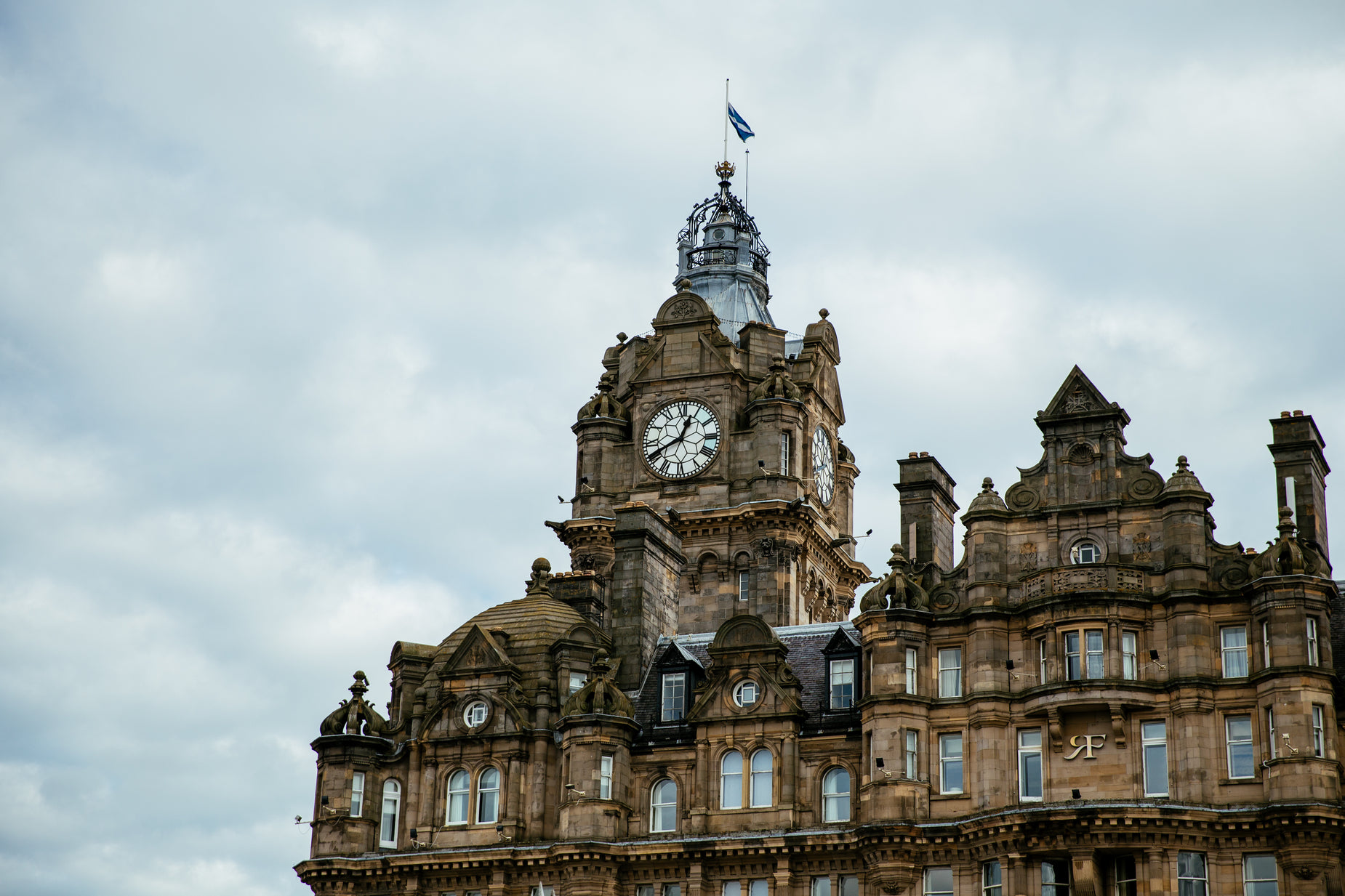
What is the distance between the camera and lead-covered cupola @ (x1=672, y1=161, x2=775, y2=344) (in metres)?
113

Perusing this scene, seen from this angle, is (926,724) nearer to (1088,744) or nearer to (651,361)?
(1088,744)

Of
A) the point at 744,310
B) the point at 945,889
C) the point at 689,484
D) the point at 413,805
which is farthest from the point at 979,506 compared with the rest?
the point at 744,310

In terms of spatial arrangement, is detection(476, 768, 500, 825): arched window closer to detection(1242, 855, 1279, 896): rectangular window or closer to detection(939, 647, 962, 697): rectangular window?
detection(939, 647, 962, 697): rectangular window

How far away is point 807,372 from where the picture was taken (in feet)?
355

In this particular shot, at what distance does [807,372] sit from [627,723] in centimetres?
3171

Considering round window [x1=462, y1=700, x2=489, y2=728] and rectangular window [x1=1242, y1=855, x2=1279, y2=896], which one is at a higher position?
round window [x1=462, y1=700, x2=489, y2=728]

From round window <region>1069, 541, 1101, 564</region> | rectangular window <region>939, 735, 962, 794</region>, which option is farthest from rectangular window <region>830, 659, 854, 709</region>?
round window <region>1069, 541, 1101, 564</region>

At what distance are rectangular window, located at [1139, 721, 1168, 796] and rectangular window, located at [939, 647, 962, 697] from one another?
5.96 m

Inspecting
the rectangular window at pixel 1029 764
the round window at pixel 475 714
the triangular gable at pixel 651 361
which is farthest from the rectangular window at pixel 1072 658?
the triangular gable at pixel 651 361

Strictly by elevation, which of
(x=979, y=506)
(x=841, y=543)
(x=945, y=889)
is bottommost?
(x=945, y=889)

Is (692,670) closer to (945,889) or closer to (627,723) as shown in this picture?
(627,723)

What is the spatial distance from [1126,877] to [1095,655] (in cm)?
674

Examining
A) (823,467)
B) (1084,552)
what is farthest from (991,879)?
(823,467)

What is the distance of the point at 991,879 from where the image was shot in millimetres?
74062
